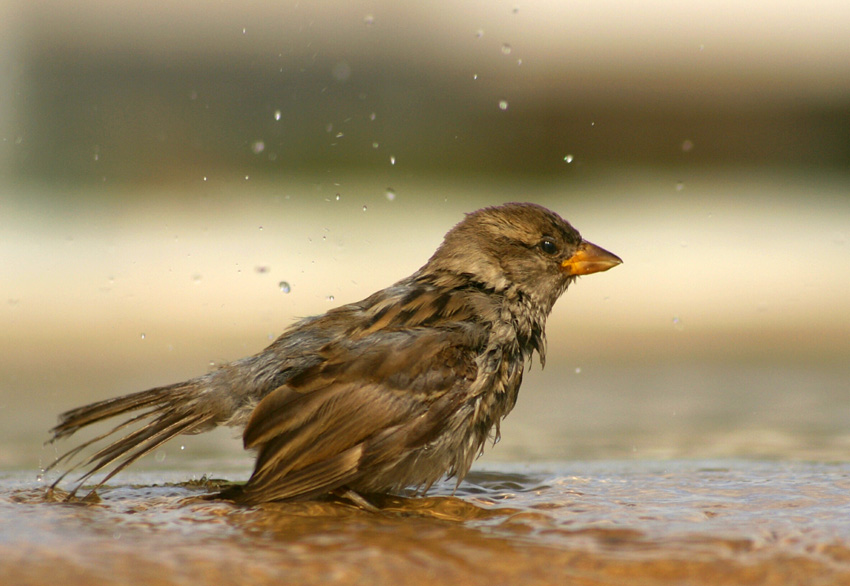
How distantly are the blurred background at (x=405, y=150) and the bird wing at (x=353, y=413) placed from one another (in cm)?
748

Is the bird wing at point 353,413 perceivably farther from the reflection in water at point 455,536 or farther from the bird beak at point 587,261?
the bird beak at point 587,261

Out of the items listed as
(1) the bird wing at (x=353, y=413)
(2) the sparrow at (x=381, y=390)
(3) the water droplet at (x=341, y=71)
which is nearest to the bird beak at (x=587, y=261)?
(2) the sparrow at (x=381, y=390)

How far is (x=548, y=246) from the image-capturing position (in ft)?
13.3

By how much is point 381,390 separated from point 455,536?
0.83 metres

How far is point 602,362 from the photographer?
9102mm

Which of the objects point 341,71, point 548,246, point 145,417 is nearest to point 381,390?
point 145,417

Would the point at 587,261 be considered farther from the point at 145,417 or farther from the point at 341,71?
the point at 341,71

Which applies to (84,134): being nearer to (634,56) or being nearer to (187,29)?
(187,29)

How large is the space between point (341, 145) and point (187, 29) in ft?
8.01

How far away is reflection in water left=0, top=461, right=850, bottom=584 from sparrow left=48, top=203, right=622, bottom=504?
5.0 inches

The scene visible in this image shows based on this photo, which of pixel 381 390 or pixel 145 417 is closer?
pixel 381 390

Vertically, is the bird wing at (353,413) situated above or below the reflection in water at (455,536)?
above

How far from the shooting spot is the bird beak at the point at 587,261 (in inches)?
159

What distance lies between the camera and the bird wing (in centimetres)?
315
